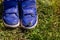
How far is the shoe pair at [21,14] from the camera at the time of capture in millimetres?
1961

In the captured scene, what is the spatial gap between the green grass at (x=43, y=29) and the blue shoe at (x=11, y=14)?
88mm

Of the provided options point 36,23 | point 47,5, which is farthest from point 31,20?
point 47,5

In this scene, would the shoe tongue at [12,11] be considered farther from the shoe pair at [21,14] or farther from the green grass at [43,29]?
the green grass at [43,29]

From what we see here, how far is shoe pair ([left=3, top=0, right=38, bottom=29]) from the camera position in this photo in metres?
1.96

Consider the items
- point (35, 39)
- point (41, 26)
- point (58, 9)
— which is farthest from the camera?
point (58, 9)

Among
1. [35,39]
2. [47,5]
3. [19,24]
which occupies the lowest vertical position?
[35,39]

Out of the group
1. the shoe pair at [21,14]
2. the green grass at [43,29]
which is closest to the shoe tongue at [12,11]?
the shoe pair at [21,14]

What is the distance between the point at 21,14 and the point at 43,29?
0.26 m

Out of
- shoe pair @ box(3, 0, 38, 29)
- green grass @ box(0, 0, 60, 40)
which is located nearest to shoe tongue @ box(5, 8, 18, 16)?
shoe pair @ box(3, 0, 38, 29)

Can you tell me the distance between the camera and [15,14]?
200cm

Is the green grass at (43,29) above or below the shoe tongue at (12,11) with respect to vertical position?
below

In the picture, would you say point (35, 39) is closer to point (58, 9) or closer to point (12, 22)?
point (12, 22)

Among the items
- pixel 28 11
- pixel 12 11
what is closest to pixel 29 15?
pixel 28 11

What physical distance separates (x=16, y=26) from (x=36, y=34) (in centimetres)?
21
